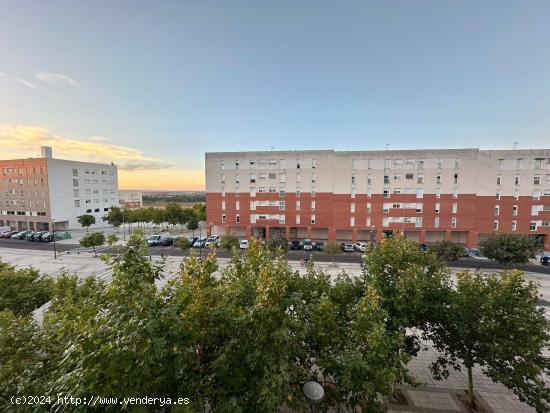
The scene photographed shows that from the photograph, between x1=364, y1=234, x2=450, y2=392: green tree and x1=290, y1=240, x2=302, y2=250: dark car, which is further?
x1=290, y1=240, x2=302, y2=250: dark car

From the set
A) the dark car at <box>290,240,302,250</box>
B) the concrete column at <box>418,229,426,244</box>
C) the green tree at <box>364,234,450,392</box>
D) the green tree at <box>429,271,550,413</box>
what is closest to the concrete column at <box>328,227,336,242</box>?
the dark car at <box>290,240,302,250</box>

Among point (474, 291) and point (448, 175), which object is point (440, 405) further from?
point (448, 175)

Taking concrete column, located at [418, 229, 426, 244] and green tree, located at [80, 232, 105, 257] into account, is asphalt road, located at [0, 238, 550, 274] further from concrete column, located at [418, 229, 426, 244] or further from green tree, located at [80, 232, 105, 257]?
concrete column, located at [418, 229, 426, 244]

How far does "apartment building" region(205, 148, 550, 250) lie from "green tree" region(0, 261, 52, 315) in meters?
27.2

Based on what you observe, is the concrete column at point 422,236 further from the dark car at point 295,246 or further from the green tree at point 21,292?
the green tree at point 21,292

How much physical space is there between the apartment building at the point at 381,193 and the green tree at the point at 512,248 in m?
9.67

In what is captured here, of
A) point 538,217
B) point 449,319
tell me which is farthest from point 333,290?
point 538,217

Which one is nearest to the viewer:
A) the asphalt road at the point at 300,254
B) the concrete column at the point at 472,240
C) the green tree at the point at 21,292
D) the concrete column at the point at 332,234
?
the green tree at the point at 21,292

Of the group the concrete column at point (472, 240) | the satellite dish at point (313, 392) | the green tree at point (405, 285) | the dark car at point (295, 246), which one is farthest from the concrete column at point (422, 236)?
the satellite dish at point (313, 392)

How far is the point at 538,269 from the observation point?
81.7 feet

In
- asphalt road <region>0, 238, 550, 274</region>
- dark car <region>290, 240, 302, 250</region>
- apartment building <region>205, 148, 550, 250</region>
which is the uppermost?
apartment building <region>205, 148, 550, 250</region>

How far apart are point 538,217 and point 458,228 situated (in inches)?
405

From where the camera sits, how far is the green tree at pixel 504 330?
6.50 meters

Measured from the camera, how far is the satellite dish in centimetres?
530
